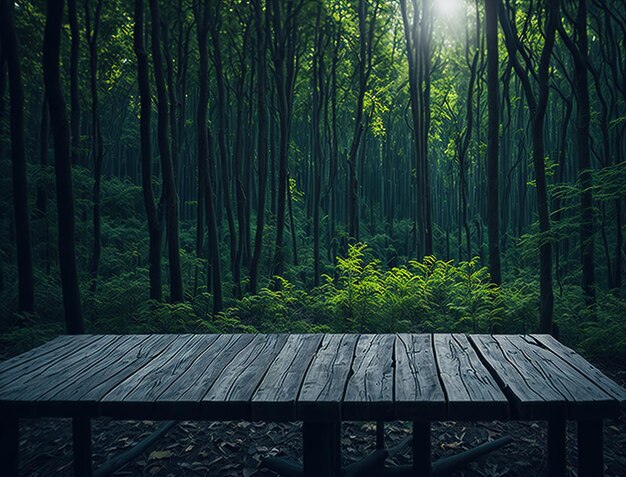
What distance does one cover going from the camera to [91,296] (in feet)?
29.7

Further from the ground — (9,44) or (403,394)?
(9,44)

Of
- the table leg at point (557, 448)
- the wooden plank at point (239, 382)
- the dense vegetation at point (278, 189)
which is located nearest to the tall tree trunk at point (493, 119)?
the dense vegetation at point (278, 189)

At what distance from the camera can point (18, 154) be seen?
8117mm

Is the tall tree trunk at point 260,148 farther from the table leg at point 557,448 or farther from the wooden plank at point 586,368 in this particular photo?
the table leg at point 557,448

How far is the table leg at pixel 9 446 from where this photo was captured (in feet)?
7.95

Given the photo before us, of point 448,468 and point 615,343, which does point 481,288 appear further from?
point 448,468

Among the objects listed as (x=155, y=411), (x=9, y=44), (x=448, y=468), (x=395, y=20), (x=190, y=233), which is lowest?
(x=448, y=468)

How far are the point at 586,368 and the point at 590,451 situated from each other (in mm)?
463

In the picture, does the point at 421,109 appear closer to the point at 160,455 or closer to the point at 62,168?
the point at 62,168

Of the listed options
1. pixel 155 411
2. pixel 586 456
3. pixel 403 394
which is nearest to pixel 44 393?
pixel 155 411

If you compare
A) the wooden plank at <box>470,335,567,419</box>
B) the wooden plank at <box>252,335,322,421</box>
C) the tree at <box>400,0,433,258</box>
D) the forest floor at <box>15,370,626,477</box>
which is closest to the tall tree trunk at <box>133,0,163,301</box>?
the forest floor at <box>15,370,626,477</box>

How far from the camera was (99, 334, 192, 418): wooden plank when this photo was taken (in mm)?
2225

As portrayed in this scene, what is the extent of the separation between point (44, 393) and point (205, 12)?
28.1 ft

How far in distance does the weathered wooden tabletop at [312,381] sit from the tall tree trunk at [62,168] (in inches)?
140
